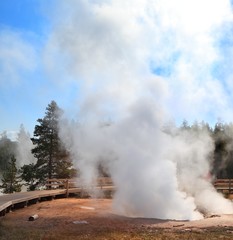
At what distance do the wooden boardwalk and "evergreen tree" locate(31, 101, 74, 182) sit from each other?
6.04 meters

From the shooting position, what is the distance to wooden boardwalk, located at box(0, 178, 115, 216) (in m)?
17.0

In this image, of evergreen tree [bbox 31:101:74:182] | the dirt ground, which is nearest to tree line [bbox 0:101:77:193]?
evergreen tree [bbox 31:101:74:182]

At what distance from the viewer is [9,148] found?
298ft

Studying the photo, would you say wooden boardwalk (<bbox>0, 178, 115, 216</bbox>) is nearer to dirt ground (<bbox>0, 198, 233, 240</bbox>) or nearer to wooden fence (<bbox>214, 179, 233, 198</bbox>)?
dirt ground (<bbox>0, 198, 233, 240</bbox>)

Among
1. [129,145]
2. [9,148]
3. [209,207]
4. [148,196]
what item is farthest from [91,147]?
[9,148]

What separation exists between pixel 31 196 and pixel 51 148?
12.2m

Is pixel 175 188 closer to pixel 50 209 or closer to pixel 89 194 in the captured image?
pixel 50 209

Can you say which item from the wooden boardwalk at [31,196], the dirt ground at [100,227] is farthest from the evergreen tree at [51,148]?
the dirt ground at [100,227]

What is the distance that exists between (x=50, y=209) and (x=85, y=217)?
3.43 metres

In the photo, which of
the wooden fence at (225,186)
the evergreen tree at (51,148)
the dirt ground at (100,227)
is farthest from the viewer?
the evergreen tree at (51,148)

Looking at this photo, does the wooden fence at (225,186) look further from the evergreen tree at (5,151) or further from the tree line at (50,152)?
the evergreen tree at (5,151)

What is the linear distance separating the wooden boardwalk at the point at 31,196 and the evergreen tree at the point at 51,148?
6043mm

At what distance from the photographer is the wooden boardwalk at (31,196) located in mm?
16997

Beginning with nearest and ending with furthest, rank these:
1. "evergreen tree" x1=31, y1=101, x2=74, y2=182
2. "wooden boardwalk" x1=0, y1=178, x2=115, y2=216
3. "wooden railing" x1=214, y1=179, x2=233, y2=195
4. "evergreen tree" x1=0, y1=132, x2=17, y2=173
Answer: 1. "wooden boardwalk" x1=0, y1=178, x2=115, y2=216
2. "wooden railing" x1=214, y1=179, x2=233, y2=195
3. "evergreen tree" x1=31, y1=101, x2=74, y2=182
4. "evergreen tree" x1=0, y1=132, x2=17, y2=173
